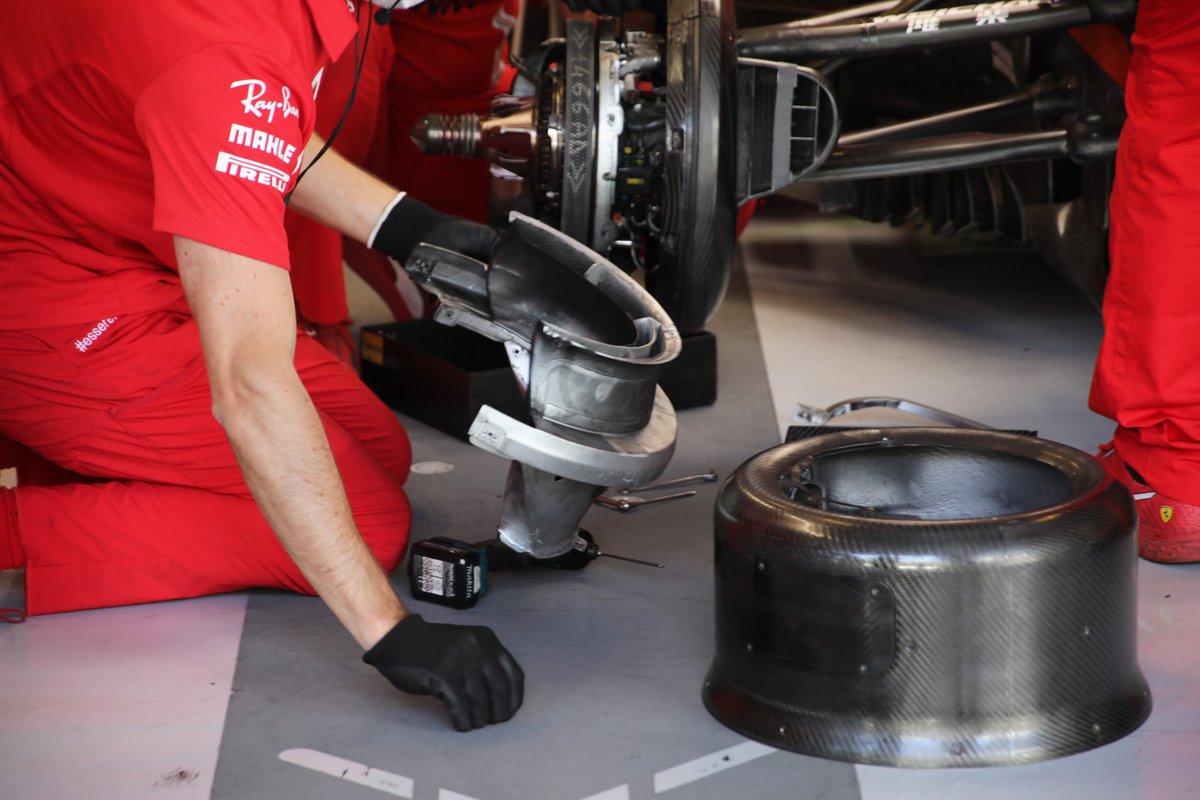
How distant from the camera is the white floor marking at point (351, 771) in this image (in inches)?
64.2

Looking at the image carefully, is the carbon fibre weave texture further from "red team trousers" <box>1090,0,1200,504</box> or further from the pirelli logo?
the pirelli logo

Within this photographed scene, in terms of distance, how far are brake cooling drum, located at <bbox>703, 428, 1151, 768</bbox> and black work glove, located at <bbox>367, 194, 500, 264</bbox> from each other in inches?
27.5

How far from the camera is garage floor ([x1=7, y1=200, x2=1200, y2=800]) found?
5.31 ft

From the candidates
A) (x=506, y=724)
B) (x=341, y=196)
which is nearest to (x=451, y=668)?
(x=506, y=724)

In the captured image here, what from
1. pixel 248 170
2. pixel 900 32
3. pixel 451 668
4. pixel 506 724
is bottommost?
pixel 506 724

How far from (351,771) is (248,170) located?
2.44 feet

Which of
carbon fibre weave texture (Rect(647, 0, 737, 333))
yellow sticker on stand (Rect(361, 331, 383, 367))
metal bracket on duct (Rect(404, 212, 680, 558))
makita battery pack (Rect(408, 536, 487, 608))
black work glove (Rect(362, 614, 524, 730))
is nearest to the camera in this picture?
black work glove (Rect(362, 614, 524, 730))

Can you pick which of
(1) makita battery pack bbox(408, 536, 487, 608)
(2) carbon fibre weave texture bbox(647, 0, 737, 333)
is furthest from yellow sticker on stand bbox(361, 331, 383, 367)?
(1) makita battery pack bbox(408, 536, 487, 608)

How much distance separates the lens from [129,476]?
87.4 inches

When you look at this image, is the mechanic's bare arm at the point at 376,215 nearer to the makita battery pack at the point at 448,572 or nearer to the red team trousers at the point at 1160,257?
the makita battery pack at the point at 448,572

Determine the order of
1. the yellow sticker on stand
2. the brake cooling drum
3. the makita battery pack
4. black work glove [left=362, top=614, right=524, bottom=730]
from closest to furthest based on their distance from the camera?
the brake cooling drum, black work glove [left=362, top=614, right=524, bottom=730], the makita battery pack, the yellow sticker on stand

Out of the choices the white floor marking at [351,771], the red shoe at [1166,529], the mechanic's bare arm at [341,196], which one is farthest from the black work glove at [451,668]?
the red shoe at [1166,529]

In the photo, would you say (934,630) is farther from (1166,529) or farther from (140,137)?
(140,137)

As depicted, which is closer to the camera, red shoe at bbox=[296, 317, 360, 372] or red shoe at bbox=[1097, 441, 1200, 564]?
red shoe at bbox=[1097, 441, 1200, 564]
